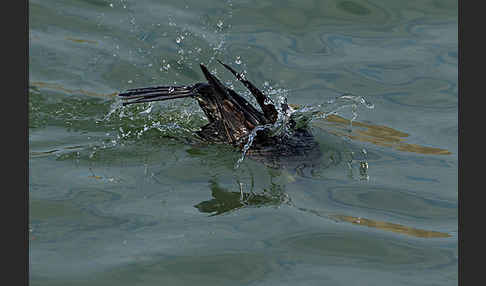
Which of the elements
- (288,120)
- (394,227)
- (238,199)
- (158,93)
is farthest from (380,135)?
(158,93)

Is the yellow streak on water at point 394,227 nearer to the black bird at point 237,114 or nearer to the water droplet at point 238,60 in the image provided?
the black bird at point 237,114

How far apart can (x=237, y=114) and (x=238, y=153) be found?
0.31 metres

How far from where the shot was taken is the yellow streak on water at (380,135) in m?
6.01

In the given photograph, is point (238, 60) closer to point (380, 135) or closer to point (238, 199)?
point (380, 135)

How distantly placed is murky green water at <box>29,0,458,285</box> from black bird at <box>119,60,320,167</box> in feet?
0.52

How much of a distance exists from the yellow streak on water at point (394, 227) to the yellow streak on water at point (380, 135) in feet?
4.78

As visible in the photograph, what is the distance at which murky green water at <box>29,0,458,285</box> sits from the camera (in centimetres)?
407

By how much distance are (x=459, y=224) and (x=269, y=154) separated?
1496 mm

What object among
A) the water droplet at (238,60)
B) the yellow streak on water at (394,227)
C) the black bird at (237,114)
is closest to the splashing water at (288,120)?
the black bird at (237,114)

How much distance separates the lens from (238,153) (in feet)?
17.9

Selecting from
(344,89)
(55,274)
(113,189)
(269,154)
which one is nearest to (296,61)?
(344,89)

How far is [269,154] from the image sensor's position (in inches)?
213

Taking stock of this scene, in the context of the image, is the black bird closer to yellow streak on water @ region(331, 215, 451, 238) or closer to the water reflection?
the water reflection

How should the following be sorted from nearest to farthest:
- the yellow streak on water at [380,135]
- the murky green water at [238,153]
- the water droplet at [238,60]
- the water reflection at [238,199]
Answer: the murky green water at [238,153] < the water reflection at [238,199] < the yellow streak on water at [380,135] < the water droplet at [238,60]
